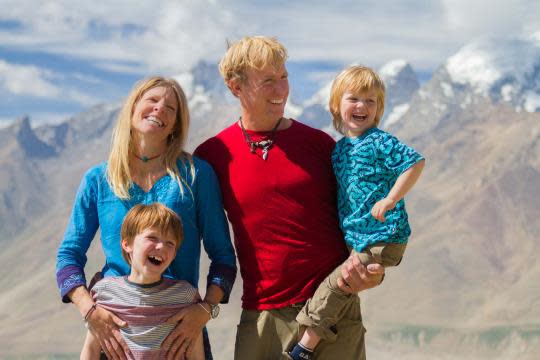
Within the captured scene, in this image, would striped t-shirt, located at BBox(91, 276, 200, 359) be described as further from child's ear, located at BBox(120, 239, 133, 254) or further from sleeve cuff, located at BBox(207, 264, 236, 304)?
sleeve cuff, located at BBox(207, 264, 236, 304)

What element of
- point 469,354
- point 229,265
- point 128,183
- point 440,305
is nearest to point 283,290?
point 229,265

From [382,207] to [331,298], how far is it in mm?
A: 858

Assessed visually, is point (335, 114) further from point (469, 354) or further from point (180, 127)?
point (469, 354)

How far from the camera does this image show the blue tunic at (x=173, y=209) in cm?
621

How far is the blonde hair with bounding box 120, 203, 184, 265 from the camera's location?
5.84 m

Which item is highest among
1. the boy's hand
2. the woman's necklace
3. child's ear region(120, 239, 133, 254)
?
the woman's necklace

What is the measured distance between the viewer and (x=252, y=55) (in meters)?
6.45

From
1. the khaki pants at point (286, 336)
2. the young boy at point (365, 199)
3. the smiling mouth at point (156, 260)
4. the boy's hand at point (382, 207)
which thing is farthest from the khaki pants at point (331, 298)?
the smiling mouth at point (156, 260)

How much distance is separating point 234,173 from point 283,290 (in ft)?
3.49

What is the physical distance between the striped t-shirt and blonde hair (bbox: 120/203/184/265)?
1.15ft

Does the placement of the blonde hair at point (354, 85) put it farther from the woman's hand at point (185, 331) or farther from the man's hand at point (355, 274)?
the woman's hand at point (185, 331)

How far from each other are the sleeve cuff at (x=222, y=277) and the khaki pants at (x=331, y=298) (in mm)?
625

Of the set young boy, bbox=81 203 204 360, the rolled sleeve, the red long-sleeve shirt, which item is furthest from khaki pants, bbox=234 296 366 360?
the rolled sleeve

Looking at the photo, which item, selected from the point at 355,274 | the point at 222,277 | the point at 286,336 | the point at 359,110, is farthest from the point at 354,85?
the point at 286,336
